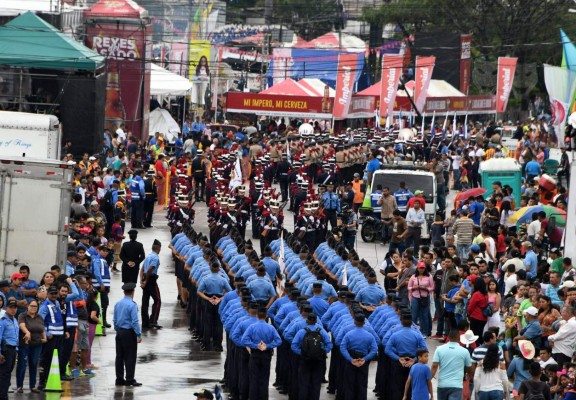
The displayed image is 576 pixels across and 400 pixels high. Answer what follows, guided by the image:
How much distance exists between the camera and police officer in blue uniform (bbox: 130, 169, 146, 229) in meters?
35.9

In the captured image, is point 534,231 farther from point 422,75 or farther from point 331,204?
point 422,75

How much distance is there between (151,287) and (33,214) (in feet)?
9.98

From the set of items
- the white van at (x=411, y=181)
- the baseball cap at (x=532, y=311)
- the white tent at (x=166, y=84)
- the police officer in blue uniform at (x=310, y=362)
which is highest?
the white tent at (x=166, y=84)

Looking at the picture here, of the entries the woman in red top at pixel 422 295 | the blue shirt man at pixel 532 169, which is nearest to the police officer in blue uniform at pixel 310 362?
the woman in red top at pixel 422 295

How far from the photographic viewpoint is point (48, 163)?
2278 cm

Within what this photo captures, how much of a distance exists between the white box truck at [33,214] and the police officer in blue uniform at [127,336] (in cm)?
194

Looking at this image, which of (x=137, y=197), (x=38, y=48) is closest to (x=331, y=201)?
(x=137, y=197)

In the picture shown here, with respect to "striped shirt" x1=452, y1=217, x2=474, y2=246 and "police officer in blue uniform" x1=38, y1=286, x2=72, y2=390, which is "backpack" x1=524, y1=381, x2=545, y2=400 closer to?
"police officer in blue uniform" x1=38, y1=286, x2=72, y2=390

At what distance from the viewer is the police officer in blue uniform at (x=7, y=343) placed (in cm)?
1944

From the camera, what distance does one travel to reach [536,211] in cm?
3134

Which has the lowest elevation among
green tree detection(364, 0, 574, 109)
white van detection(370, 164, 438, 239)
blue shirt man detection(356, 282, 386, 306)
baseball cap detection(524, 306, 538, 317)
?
blue shirt man detection(356, 282, 386, 306)

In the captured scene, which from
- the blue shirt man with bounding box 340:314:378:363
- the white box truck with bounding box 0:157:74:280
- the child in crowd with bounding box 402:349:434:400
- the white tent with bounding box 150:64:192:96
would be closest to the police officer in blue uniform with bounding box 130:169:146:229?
the white box truck with bounding box 0:157:74:280

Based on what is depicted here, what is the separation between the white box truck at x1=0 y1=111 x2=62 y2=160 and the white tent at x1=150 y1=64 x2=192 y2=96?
29.5 meters

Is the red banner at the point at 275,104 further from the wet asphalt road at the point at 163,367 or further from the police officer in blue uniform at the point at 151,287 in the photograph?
the police officer in blue uniform at the point at 151,287
